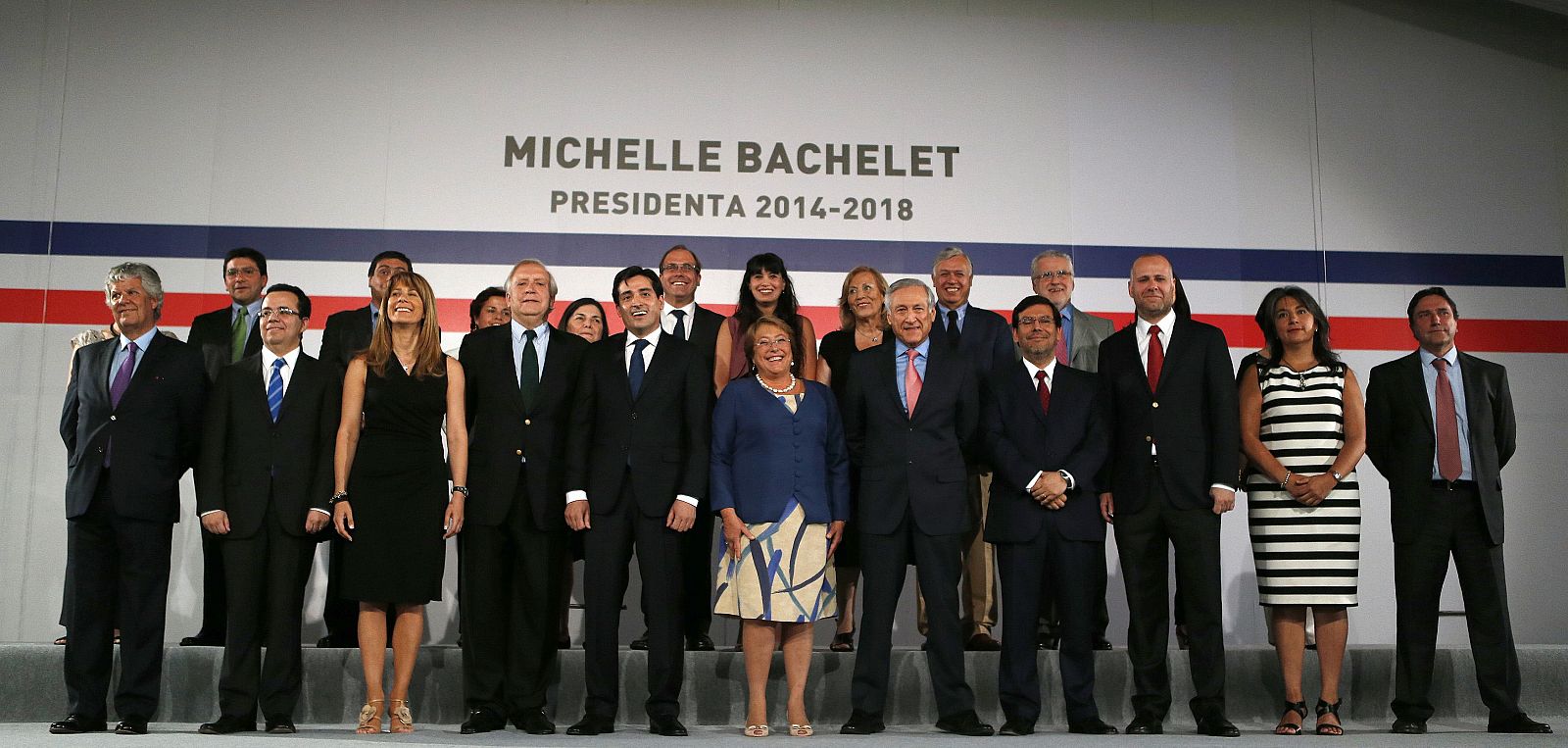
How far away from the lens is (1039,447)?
4289mm

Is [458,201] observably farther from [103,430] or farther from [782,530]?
[782,530]

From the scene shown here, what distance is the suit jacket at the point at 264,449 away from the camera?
405 cm

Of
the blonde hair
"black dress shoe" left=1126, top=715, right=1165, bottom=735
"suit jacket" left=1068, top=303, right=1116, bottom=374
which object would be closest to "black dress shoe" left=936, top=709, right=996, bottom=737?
"black dress shoe" left=1126, top=715, right=1165, bottom=735

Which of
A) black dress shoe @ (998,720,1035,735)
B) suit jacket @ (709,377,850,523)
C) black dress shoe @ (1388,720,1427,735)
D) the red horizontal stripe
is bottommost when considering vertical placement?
black dress shoe @ (1388,720,1427,735)

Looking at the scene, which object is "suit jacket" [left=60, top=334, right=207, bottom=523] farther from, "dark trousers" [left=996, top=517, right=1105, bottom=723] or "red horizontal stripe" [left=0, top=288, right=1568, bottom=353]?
"dark trousers" [left=996, top=517, right=1105, bottom=723]

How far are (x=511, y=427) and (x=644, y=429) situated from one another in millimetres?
463

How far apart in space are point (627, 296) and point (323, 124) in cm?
310

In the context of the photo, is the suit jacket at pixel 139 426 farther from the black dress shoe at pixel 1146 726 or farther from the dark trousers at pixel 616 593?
the black dress shoe at pixel 1146 726

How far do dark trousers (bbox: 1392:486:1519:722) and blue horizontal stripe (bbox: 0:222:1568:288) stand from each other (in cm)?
251

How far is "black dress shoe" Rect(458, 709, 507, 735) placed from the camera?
4.03m

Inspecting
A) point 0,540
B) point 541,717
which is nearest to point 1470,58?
point 541,717

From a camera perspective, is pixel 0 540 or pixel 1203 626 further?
pixel 0 540

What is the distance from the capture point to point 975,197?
663 centimetres

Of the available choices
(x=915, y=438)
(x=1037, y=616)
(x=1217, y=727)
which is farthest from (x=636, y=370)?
(x=1217, y=727)
